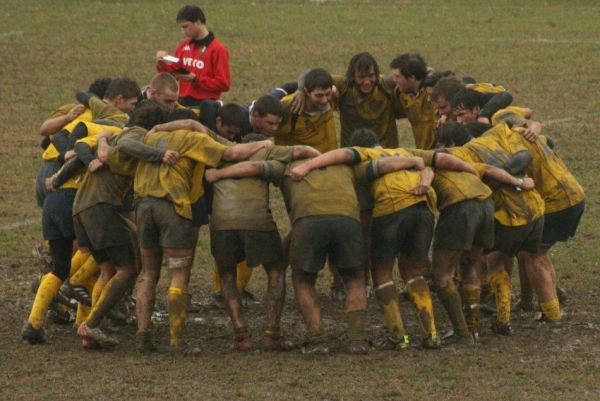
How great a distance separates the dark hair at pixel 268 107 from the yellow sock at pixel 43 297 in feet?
6.72

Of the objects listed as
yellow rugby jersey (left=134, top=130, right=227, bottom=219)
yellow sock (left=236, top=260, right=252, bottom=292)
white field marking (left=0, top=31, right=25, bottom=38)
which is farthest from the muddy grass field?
yellow rugby jersey (left=134, top=130, right=227, bottom=219)

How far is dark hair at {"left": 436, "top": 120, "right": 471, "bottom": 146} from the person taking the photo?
11.9 meters

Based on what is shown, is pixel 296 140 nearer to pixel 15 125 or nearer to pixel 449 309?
pixel 449 309

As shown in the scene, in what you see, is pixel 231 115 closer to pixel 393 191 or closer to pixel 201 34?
pixel 393 191

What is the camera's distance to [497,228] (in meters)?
11.8

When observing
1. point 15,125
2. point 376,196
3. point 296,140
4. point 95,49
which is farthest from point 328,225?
point 95,49

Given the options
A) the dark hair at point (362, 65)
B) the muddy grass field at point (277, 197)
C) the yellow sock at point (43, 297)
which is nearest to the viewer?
the muddy grass field at point (277, 197)

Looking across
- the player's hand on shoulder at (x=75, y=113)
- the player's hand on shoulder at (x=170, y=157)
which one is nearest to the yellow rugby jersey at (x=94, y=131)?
the player's hand on shoulder at (x=75, y=113)

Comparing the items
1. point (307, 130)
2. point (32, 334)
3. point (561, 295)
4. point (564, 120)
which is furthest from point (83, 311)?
point (564, 120)

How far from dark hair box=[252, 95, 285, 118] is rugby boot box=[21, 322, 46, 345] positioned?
241 cm

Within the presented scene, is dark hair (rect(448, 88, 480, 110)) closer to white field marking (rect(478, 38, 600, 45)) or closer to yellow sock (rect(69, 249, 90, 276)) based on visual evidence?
yellow sock (rect(69, 249, 90, 276))

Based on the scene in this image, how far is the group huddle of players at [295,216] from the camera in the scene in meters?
11.2

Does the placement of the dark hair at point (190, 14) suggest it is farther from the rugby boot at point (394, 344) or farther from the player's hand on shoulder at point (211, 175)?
the rugby boot at point (394, 344)

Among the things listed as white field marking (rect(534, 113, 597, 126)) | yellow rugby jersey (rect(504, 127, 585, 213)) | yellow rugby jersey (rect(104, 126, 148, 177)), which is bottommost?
white field marking (rect(534, 113, 597, 126))
